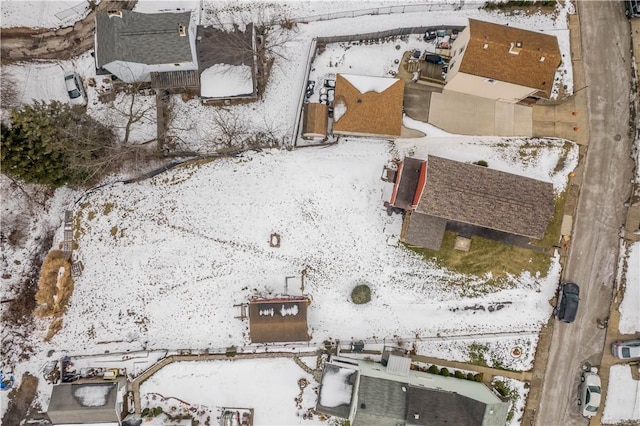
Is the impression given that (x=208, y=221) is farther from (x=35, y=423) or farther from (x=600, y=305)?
(x=600, y=305)

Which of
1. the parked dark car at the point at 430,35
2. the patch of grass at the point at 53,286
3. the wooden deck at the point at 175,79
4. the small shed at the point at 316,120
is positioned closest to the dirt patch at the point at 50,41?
the wooden deck at the point at 175,79

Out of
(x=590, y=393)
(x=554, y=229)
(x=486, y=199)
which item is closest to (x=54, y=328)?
(x=486, y=199)

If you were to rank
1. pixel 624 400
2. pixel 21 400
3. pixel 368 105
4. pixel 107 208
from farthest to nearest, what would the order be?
pixel 107 208 → pixel 21 400 → pixel 624 400 → pixel 368 105

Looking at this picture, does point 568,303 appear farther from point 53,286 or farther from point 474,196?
point 53,286

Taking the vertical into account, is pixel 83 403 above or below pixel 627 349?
below

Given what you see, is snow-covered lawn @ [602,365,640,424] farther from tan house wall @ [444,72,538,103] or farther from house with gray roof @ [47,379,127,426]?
house with gray roof @ [47,379,127,426]

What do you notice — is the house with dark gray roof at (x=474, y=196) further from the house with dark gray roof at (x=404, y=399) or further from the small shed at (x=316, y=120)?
the house with dark gray roof at (x=404, y=399)
